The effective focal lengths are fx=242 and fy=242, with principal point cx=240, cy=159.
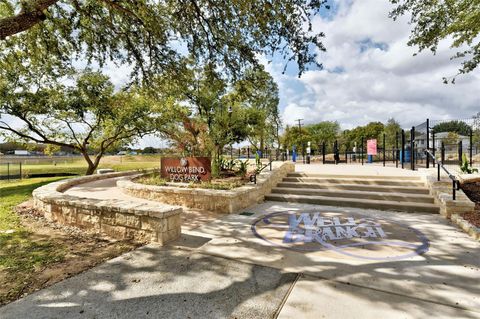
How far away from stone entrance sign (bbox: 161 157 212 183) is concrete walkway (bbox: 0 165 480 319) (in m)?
4.12

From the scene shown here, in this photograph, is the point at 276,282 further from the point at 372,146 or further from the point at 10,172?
the point at 10,172

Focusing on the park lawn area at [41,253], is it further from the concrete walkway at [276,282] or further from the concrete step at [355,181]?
the concrete step at [355,181]

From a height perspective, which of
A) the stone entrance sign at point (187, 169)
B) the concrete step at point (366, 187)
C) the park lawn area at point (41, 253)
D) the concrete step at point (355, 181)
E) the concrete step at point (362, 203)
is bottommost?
the park lawn area at point (41, 253)

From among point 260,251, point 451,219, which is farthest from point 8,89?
point 451,219

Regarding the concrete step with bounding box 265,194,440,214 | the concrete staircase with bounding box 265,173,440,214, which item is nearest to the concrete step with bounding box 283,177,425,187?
the concrete staircase with bounding box 265,173,440,214

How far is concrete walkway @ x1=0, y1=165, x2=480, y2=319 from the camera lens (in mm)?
2520

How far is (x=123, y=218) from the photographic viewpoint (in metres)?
4.72

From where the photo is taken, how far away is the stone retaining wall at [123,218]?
444 cm

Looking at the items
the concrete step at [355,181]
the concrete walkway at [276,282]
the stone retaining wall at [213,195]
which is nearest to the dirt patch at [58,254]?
the concrete walkway at [276,282]

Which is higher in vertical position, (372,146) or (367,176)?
(372,146)

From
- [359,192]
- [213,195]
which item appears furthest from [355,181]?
[213,195]

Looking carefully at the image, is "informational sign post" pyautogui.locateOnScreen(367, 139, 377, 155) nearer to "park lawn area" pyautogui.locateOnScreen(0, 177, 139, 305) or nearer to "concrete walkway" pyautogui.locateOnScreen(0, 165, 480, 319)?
"concrete walkway" pyautogui.locateOnScreen(0, 165, 480, 319)

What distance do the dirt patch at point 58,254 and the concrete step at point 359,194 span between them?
5577 millimetres

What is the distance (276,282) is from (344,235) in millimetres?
2318
